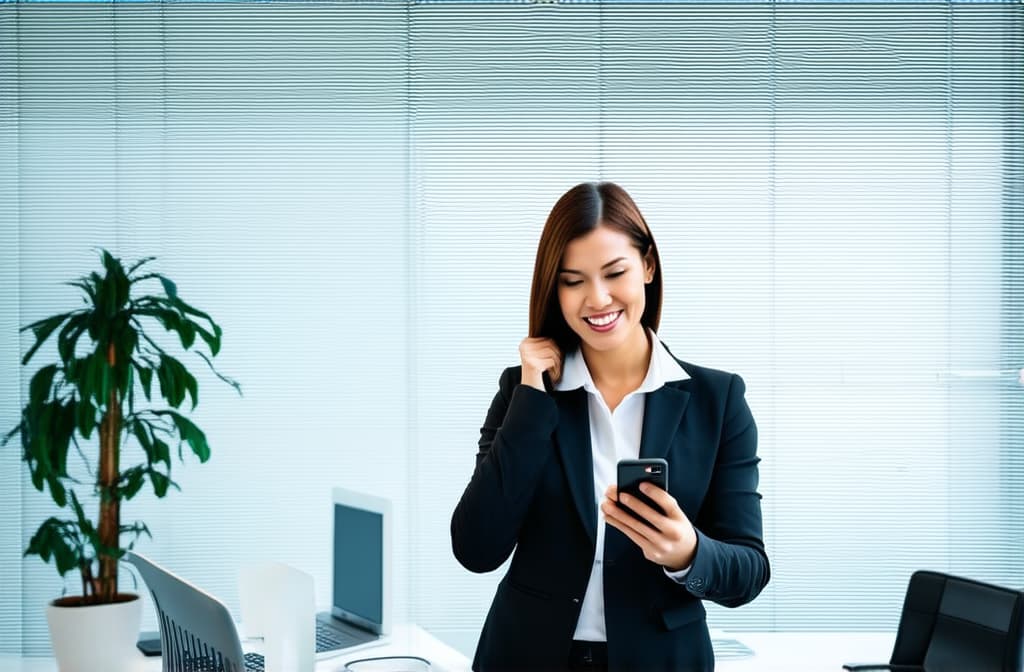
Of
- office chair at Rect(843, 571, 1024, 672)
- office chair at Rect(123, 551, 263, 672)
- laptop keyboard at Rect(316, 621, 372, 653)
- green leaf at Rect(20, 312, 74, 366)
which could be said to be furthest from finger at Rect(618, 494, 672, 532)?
green leaf at Rect(20, 312, 74, 366)

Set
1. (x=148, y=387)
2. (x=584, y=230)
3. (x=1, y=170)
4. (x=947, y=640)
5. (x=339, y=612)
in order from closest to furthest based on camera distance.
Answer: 1. (x=584, y=230)
2. (x=947, y=640)
3. (x=339, y=612)
4. (x=148, y=387)
5. (x=1, y=170)

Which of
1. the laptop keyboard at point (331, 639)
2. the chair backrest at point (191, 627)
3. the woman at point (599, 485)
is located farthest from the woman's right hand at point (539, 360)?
the laptop keyboard at point (331, 639)

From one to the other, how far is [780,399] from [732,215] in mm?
753

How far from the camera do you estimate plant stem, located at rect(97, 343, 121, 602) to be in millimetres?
3252

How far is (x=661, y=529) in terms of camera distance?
1576mm

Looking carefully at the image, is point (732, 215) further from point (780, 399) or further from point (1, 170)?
point (1, 170)

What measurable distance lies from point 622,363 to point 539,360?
A: 0.17 metres

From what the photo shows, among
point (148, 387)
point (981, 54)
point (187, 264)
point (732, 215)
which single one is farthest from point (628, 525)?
point (981, 54)

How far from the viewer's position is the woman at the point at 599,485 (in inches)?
66.1

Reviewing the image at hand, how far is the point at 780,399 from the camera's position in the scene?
386 cm

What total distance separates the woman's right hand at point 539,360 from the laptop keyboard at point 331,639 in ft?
Answer: 3.64

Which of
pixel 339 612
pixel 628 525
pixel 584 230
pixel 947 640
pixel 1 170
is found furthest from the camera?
pixel 1 170

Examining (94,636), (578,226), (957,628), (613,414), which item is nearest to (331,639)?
(94,636)

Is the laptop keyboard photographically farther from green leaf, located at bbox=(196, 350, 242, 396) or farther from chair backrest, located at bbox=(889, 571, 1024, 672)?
chair backrest, located at bbox=(889, 571, 1024, 672)
